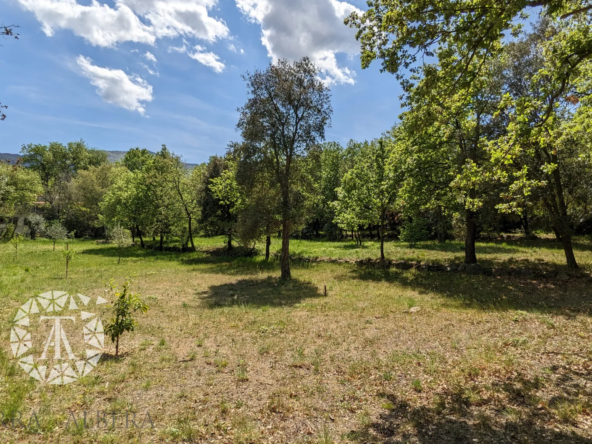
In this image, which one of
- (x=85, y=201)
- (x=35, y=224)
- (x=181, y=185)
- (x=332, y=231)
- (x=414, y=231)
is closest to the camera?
(x=414, y=231)

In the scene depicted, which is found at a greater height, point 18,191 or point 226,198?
point 18,191

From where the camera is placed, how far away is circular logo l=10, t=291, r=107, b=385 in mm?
7281

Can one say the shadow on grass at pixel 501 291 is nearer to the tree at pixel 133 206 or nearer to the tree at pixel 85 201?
the tree at pixel 133 206

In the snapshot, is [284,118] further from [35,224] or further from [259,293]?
[35,224]

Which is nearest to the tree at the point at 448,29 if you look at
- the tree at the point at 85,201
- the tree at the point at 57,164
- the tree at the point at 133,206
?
the tree at the point at 133,206

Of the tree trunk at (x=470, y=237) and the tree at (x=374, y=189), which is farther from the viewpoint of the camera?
the tree at (x=374, y=189)


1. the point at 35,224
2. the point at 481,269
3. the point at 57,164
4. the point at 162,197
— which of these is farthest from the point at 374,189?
the point at 57,164

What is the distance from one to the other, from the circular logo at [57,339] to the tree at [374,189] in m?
18.4

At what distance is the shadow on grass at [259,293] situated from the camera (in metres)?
14.9

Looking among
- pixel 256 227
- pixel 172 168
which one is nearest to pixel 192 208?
pixel 172 168

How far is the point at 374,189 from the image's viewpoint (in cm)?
2352

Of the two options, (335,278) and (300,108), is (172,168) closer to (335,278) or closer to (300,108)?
(300,108)

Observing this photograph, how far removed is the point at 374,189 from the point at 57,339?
811 inches

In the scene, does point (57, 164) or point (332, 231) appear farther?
point (57, 164)
